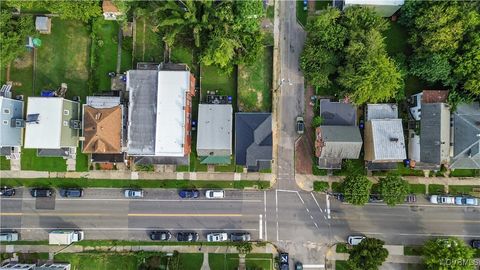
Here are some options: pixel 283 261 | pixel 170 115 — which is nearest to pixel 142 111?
pixel 170 115

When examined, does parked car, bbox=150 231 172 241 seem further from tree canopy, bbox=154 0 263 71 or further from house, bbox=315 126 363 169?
tree canopy, bbox=154 0 263 71

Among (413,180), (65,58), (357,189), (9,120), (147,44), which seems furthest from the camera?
(65,58)

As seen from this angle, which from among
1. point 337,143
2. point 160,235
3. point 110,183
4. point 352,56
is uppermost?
point 352,56

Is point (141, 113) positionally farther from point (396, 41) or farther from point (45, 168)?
point (396, 41)

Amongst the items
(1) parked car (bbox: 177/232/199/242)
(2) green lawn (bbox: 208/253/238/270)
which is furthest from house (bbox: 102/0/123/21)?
(2) green lawn (bbox: 208/253/238/270)

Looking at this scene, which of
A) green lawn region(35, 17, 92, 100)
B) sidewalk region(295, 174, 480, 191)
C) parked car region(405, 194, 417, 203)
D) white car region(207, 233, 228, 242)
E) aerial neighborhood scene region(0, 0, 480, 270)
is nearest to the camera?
aerial neighborhood scene region(0, 0, 480, 270)

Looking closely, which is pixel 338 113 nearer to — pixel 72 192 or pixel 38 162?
pixel 72 192
